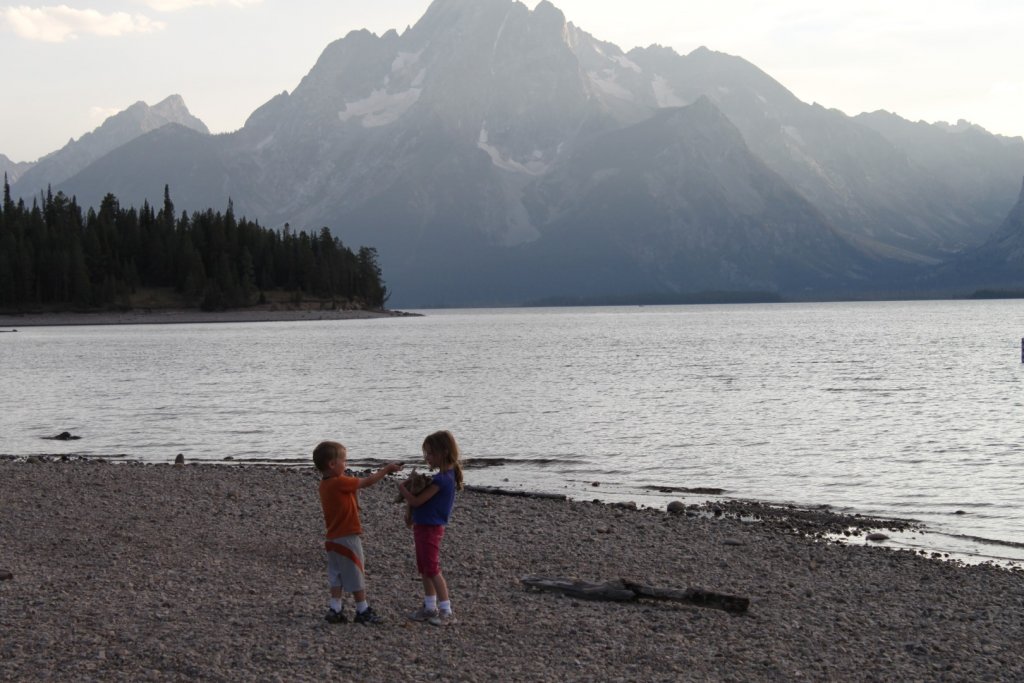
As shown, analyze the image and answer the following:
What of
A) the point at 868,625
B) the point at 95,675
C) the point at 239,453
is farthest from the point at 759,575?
the point at 239,453

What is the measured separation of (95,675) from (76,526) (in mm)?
11229

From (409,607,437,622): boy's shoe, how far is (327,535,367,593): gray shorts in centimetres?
90

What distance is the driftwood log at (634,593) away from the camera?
17516 millimetres

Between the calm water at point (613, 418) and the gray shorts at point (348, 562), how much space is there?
50.1ft

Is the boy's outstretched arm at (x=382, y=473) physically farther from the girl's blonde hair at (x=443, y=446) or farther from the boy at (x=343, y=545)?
the girl's blonde hair at (x=443, y=446)

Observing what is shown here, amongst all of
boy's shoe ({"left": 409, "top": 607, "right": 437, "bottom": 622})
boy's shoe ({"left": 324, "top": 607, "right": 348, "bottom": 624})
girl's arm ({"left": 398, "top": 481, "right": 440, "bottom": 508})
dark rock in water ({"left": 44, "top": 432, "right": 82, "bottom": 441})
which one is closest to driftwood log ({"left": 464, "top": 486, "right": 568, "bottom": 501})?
boy's shoe ({"left": 409, "top": 607, "right": 437, "bottom": 622})

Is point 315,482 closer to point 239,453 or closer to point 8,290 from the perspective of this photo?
point 239,453

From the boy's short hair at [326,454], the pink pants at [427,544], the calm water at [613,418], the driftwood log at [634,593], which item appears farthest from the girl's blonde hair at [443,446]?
the calm water at [613,418]

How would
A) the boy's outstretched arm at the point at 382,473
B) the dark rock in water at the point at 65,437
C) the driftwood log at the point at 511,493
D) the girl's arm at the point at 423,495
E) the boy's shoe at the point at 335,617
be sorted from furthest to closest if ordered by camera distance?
1. the dark rock in water at the point at 65,437
2. the driftwood log at the point at 511,493
3. the boy's shoe at the point at 335,617
4. the girl's arm at the point at 423,495
5. the boy's outstretched arm at the point at 382,473

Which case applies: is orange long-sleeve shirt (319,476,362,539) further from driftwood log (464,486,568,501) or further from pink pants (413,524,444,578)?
driftwood log (464,486,568,501)

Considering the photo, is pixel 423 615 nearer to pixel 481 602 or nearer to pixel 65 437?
pixel 481 602

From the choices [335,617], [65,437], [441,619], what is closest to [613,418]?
[65,437]

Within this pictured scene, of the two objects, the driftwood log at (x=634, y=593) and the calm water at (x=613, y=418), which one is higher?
the driftwood log at (x=634, y=593)

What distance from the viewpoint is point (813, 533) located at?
26.1 m
